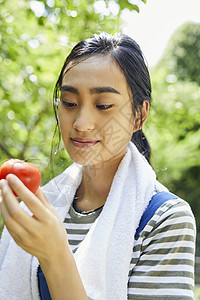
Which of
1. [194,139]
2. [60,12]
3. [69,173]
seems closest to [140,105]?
[69,173]

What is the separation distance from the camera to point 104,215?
4.38 feet

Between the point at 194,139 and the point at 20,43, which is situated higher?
the point at 20,43

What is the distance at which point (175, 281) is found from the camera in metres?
1.16

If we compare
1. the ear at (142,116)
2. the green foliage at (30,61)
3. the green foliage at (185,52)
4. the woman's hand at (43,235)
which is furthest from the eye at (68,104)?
the green foliage at (185,52)

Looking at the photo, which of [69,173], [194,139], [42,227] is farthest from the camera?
[194,139]

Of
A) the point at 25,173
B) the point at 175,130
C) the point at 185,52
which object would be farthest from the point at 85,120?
the point at 185,52

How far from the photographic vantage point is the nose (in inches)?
50.1

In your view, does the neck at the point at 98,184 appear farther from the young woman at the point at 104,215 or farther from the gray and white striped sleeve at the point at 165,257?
the gray and white striped sleeve at the point at 165,257

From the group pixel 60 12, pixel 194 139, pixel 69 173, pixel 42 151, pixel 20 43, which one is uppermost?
pixel 60 12

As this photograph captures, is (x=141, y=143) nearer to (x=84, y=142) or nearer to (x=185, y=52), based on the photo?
(x=84, y=142)

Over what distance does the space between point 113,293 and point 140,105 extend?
0.66m

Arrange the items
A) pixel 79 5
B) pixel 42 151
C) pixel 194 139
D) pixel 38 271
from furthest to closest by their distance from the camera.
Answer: pixel 194 139, pixel 42 151, pixel 79 5, pixel 38 271

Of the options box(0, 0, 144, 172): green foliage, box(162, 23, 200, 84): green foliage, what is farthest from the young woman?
box(162, 23, 200, 84): green foliage

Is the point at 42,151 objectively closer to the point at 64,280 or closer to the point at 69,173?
the point at 69,173
